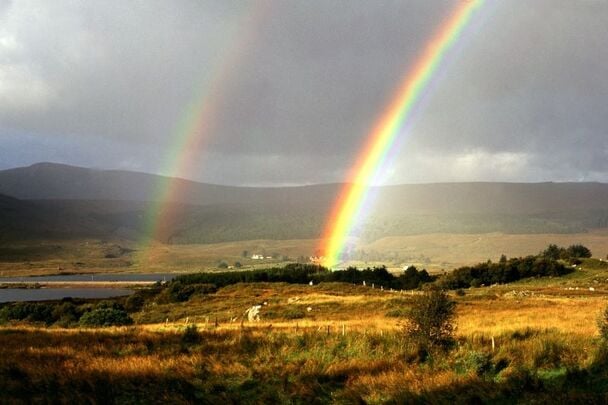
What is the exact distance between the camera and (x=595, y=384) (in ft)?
39.5

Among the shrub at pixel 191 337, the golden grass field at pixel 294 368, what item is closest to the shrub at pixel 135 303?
the golden grass field at pixel 294 368

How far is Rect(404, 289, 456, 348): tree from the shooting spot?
17609 mm

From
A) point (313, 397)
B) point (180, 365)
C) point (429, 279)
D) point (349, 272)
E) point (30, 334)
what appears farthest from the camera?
point (349, 272)

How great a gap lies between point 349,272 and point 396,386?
113482mm

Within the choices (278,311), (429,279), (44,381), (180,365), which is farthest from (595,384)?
(429,279)

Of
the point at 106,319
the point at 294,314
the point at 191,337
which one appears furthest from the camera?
the point at 294,314

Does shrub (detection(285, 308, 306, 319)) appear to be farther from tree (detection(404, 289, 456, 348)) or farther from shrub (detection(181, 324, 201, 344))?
tree (detection(404, 289, 456, 348))

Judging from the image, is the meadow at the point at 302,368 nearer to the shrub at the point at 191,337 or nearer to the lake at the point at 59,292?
the shrub at the point at 191,337

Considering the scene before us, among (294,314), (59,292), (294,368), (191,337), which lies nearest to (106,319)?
(294,314)

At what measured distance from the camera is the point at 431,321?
1798cm

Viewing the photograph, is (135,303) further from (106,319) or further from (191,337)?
(191,337)

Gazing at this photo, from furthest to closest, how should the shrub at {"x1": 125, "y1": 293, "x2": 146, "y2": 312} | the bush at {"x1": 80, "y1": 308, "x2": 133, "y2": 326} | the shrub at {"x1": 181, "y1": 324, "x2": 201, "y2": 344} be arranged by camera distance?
the shrub at {"x1": 125, "y1": 293, "x2": 146, "y2": 312} → the bush at {"x1": 80, "y1": 308, "x2": 133, "y2": 326} → the shrub at {"x1": 181, "y1": 324, "x2": 201, "y2": 344}

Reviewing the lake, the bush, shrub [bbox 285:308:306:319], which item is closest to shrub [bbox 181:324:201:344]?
shrub [bbox 285:308:306:319]

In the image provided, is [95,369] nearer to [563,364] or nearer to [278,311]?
[563,364]
